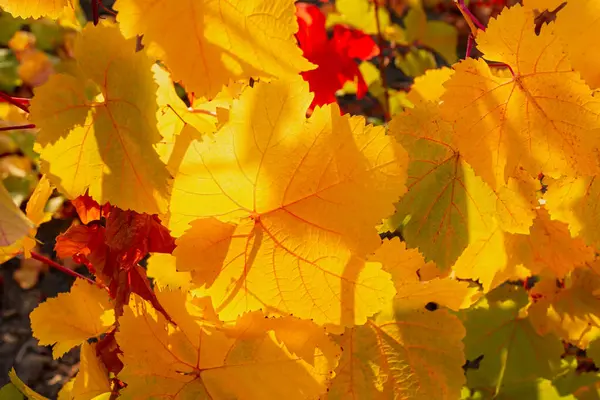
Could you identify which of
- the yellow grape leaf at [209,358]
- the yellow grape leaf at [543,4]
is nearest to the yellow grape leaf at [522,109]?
the yellow grape leaf at [543,4]

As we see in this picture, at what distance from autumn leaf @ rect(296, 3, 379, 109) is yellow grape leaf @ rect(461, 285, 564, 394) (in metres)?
0.48

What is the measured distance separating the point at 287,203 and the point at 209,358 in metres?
0.18

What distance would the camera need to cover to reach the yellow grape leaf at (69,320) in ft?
2.51

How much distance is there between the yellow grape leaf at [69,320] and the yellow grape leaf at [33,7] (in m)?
0.36

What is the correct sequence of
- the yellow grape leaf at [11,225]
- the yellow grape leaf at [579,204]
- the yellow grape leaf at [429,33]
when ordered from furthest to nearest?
the yellow grape leaf at [429,33] → the yellow grape leaf at [579,204] → the yellow grape leaf at [11,225]

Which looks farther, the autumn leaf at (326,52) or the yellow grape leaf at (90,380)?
the autumn leaf at (326,52)

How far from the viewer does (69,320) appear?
775mm

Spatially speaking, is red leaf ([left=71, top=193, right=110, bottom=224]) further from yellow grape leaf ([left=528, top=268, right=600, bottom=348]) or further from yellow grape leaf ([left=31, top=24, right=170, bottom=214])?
yellow grape leaf ([left=528, top=268, right=600, bottom=348])

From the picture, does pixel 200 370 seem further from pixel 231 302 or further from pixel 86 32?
pixel 86 32

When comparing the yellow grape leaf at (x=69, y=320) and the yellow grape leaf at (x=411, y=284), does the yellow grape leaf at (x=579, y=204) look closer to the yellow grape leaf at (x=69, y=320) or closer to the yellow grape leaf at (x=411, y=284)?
the yellow grape leaf at (x=411, y=284)

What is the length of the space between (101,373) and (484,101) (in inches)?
19.7

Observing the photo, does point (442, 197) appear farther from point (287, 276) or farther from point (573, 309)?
point (573, 309)

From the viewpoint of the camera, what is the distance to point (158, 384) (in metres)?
0.61

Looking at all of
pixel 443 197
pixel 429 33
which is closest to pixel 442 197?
pixel 443 197
